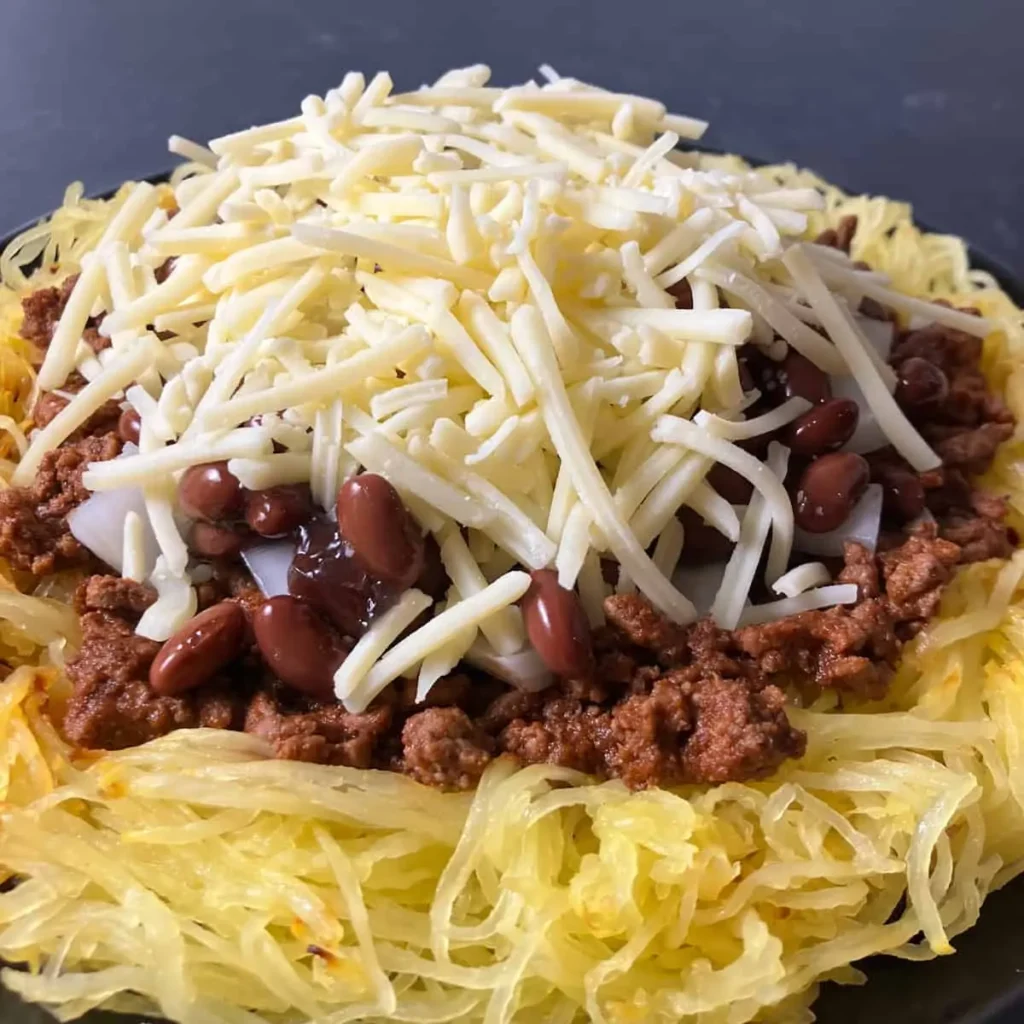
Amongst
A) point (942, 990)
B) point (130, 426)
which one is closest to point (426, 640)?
point (130, 426)

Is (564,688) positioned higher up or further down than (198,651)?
further down

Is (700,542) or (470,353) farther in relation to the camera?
(700,542)

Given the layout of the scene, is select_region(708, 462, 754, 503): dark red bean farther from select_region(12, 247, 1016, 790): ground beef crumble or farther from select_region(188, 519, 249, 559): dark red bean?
select_region(188, 519, 249, 559): dark red bean

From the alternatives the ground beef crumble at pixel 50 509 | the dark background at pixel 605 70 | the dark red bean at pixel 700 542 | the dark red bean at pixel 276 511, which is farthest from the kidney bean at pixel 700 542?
the dark background at pixel 605 70

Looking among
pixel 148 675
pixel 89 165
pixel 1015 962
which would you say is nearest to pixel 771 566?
pixel 1015 962

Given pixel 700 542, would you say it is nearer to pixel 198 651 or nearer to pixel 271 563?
pixel 271 563

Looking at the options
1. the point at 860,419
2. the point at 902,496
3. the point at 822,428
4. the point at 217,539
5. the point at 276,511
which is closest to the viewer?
the point at 276,511

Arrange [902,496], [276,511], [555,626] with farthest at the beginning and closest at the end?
[902,496] < [276,511] < [555,626]

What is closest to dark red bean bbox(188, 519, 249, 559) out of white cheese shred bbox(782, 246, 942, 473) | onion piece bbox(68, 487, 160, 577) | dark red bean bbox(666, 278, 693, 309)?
onion piece bbox(68, 487, 160, 577)
